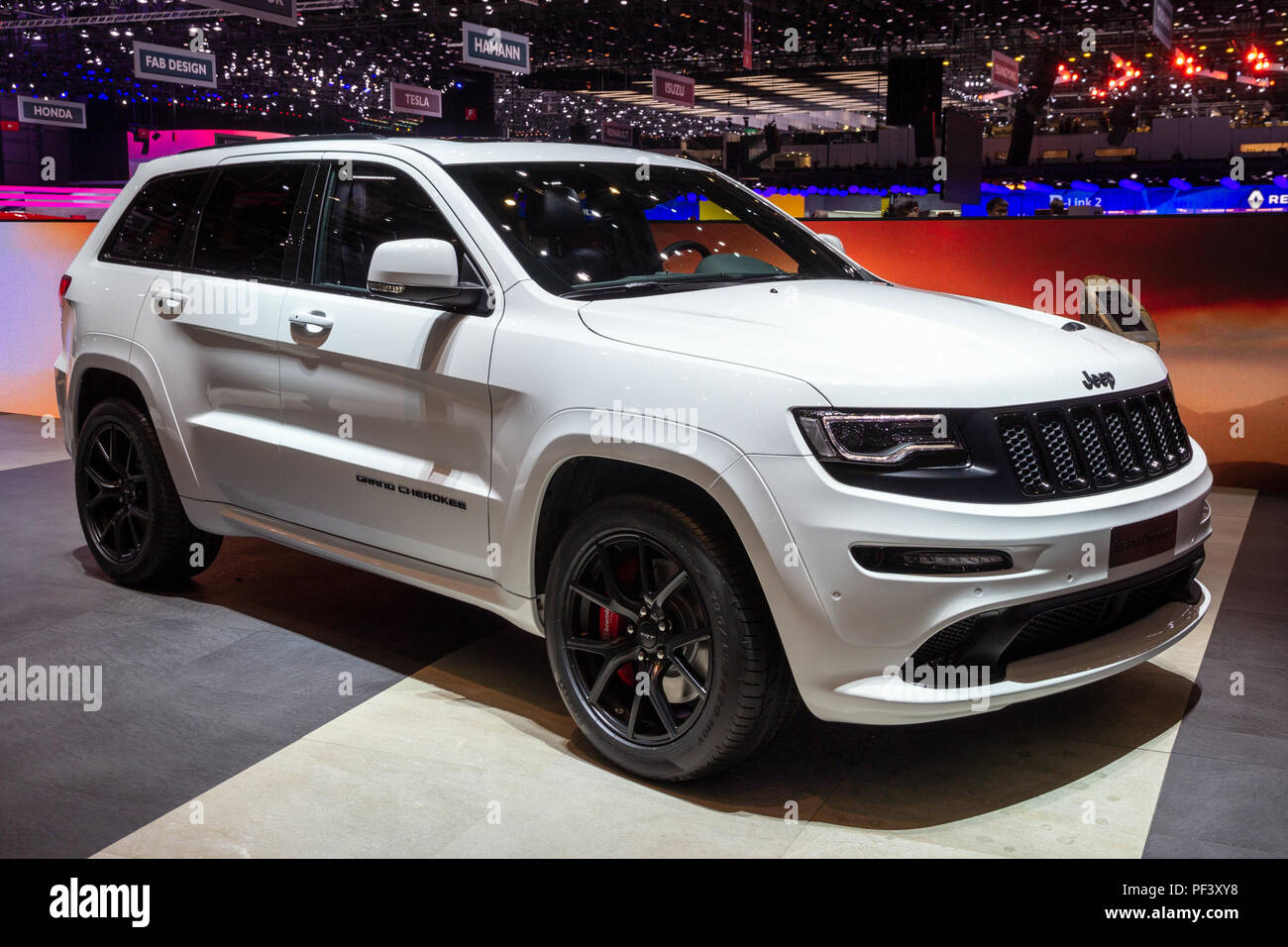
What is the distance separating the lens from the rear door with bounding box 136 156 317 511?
4.35 m

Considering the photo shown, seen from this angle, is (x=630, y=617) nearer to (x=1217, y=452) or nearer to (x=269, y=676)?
(x=269, y=676)

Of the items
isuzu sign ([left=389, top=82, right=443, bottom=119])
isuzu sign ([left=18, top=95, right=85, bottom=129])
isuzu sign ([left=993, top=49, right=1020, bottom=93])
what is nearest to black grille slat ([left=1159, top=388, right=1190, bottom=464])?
isuzu sign ([left=993, top=49, right=1020, bottom=93])

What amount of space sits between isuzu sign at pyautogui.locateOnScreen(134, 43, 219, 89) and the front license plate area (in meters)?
19.2

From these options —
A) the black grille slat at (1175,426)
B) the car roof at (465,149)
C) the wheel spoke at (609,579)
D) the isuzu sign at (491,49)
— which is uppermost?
the isuzu sign at (491,49)

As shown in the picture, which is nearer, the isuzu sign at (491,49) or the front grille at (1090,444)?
the front grille at (1090,444)

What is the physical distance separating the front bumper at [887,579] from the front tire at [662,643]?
13 cm

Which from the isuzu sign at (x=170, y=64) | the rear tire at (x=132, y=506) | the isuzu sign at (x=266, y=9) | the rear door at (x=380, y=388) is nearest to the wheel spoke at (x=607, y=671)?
the rear door at (x=380, y=388)

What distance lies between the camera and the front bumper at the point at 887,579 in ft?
9.44

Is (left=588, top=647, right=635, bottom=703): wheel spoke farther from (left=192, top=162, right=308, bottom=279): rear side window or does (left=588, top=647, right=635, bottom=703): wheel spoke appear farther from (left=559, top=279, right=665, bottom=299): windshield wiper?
(left=192, top=162, right=308, bottom=279): rear side window

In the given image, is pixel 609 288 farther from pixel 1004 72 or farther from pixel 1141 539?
pixel 1004 72

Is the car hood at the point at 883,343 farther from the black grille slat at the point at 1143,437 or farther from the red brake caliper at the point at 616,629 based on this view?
the red brake caliper at the point at 616,629

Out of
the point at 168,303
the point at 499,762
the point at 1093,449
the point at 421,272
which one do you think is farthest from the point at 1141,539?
the point at 168,303
